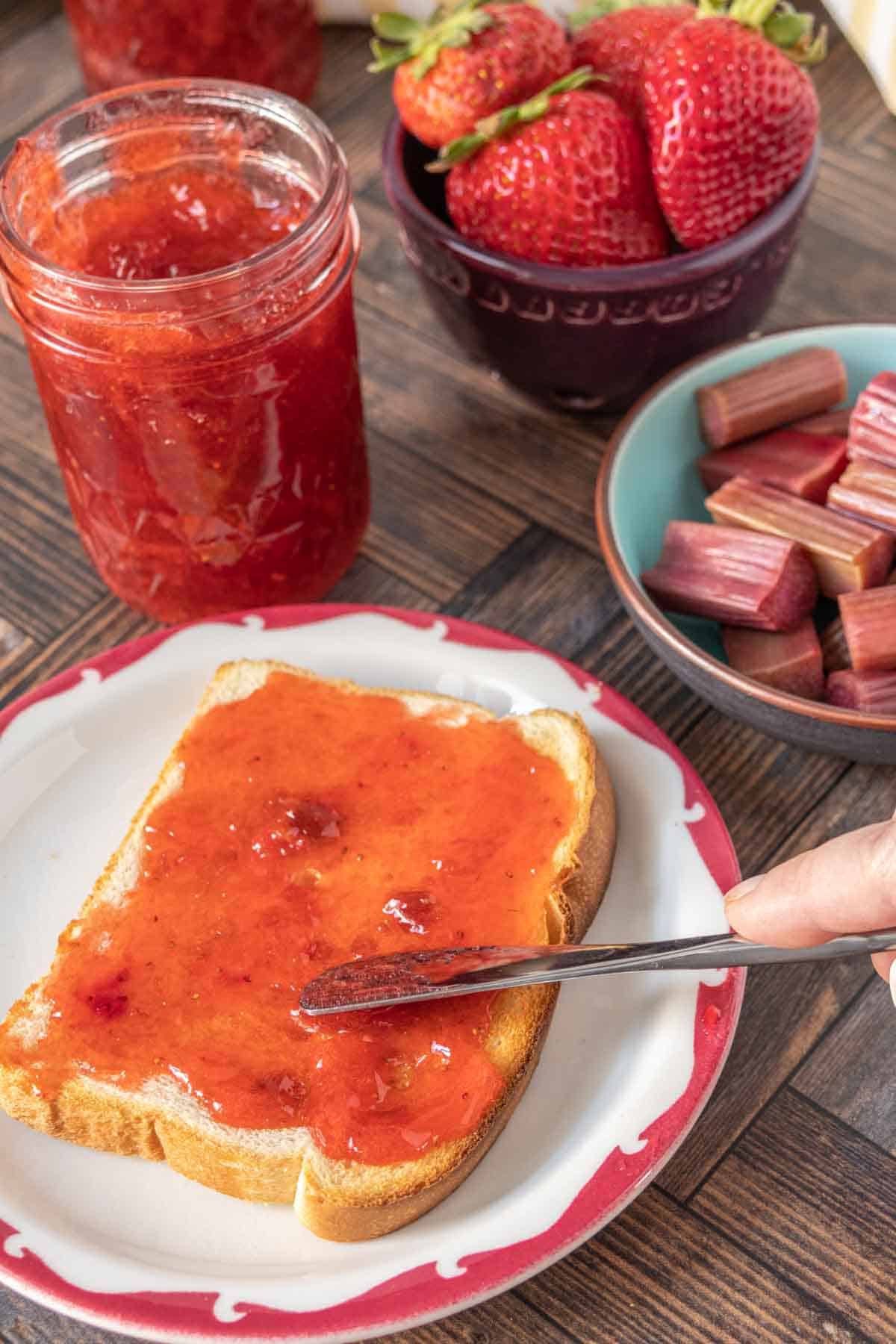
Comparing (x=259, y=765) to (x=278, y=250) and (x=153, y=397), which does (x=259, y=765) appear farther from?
(x=278, y=250)

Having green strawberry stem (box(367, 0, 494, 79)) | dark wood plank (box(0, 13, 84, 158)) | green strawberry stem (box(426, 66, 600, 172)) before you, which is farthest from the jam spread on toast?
dark wood plank (box(0, 13, 84, 158))

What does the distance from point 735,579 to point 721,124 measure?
1.83 ft

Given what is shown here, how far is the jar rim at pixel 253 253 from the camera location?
150 cm

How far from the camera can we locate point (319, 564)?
186 centimetres

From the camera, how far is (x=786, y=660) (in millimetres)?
1639

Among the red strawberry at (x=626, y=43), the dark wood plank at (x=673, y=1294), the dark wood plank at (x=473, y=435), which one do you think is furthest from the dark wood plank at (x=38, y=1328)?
the red strawberry at (x=626, y=43)

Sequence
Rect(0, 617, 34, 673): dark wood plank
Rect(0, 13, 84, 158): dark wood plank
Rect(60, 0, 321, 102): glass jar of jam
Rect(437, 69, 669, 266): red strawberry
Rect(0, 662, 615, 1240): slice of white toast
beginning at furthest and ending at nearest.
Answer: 1. Rect(0, 13, 84, 158): dark wood plank
2. Rect(60, 0, 321, 102): glass jar of jam
3. Rect(0, 617, 34, 673): dark wood plank
4. Rect(437, 69, 669, 266): red strawberry
5. Rect(0, 662, 615, 1240): slice of white toast

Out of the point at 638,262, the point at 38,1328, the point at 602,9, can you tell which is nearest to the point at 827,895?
the point at 38,1328

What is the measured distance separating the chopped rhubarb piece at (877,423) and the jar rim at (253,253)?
2.16 ft

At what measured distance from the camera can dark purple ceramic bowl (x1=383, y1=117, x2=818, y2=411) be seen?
1771mm

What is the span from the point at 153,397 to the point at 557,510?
0.65m

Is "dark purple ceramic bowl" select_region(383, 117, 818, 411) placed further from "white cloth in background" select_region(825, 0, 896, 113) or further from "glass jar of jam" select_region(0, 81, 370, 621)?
"white cloth in background" select_region(825, 0, 896, 113)

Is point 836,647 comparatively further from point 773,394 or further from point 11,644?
point 11,644

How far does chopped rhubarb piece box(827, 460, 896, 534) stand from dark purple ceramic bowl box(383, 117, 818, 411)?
303 mm
